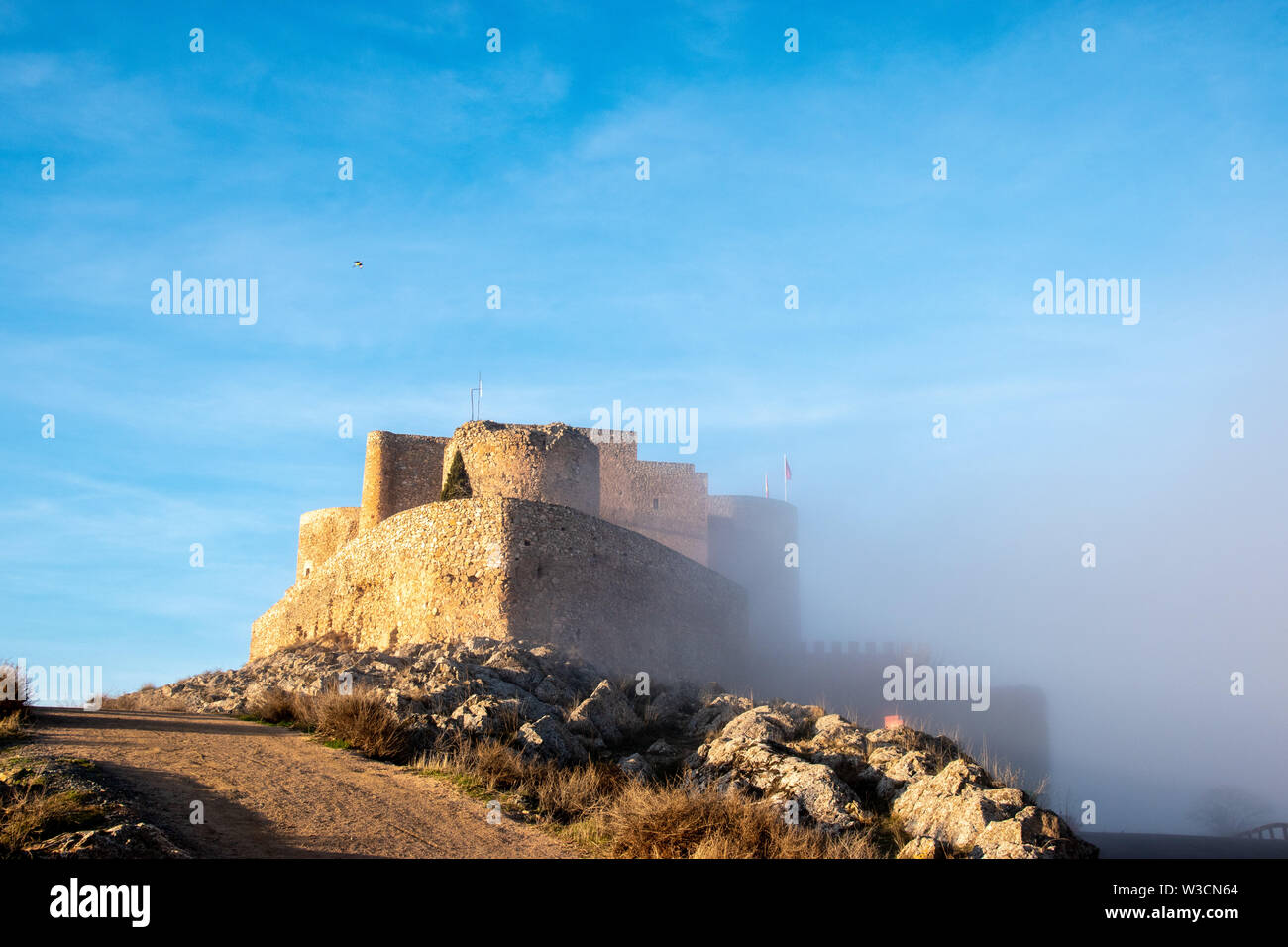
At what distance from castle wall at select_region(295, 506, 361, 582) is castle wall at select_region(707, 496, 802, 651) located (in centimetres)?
1498

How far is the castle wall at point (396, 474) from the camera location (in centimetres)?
2995

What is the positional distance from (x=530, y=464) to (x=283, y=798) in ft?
52.9

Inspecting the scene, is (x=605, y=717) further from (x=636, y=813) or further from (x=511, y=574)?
(x=511, y=574)

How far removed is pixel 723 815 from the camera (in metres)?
8.34

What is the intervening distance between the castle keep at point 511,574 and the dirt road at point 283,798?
830 centimetres

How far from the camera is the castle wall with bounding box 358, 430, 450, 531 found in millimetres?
29953

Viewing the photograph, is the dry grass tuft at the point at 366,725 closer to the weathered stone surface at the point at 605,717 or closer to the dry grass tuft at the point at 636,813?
the dry grass tuft at the point at 636,813

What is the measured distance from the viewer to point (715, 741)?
456 inches

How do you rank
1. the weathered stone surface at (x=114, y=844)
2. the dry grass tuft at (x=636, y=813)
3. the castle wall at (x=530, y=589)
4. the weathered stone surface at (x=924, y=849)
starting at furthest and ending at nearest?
the castle wall at (x=530, y=589) → the dry grass tuft at (x=636, y=813) → the weathered stone surface at (x=924, y=849) → the weathered stone surface at (x=114, y=844)

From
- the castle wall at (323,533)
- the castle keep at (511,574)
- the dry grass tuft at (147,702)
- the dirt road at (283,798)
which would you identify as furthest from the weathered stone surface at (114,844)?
the castle wall at (323,533)

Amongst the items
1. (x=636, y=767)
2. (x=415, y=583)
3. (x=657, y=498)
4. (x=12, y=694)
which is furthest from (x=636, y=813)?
(x=657, y=498)

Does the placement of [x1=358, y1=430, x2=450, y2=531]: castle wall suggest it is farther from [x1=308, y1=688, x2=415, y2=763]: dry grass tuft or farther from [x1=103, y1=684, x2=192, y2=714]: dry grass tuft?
[x1=308, y1=688, x2=415, y2=763]: dry grass tuft

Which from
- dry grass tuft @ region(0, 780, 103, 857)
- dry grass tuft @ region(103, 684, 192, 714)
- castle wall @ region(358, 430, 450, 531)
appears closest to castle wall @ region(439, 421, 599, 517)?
castle wall @ region(358, 430, 450, 531)
